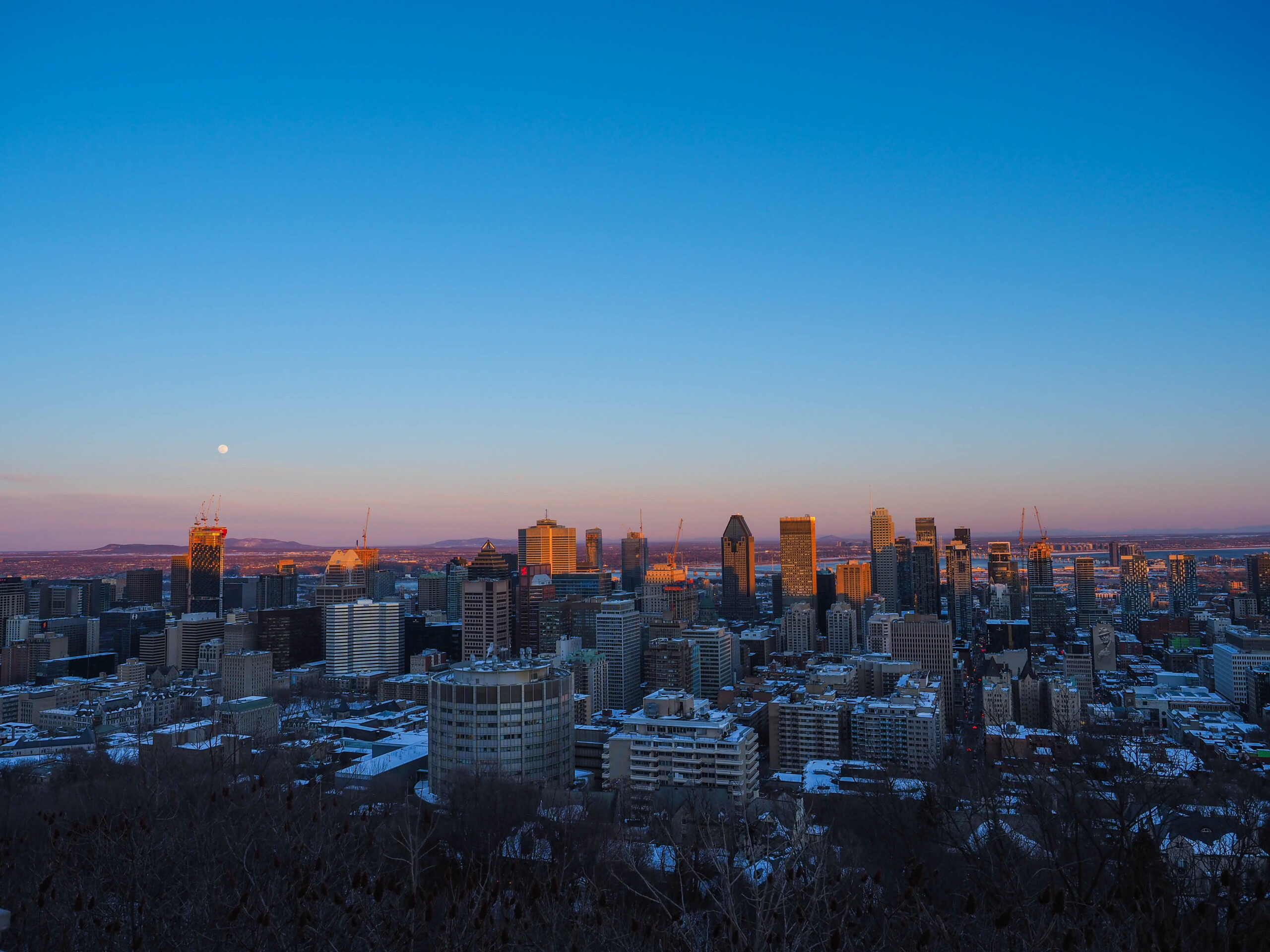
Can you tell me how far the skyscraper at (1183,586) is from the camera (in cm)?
7188

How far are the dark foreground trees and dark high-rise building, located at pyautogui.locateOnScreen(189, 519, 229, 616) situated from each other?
7466cm

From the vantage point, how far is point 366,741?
30.6 meters

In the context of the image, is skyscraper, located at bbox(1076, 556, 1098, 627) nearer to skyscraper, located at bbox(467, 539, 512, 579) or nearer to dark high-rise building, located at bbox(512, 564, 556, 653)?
dark high-rise building, located at bbox(512, 564, 556, 653)

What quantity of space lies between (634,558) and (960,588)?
47464 mm

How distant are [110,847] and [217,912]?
2099mm

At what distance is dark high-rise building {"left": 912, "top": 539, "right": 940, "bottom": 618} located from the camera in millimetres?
79562

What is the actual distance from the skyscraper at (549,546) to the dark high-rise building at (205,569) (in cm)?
3308

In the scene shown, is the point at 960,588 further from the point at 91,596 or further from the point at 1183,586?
the point at 91,596

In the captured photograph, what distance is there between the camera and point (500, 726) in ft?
71.7

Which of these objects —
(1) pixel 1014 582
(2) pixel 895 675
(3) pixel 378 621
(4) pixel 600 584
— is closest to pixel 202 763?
(2) pixel 895 675

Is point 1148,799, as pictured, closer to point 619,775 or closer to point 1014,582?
point 619,775

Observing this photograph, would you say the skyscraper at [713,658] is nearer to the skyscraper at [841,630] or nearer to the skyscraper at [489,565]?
the skyscraper at [841,630]

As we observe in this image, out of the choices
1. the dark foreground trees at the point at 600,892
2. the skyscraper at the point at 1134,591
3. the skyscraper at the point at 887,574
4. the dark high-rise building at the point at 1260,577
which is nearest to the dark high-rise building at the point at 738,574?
the skyscraper at the point at 887,574

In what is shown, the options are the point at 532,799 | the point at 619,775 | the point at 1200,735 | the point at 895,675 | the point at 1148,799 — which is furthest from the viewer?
the point at 895,675
